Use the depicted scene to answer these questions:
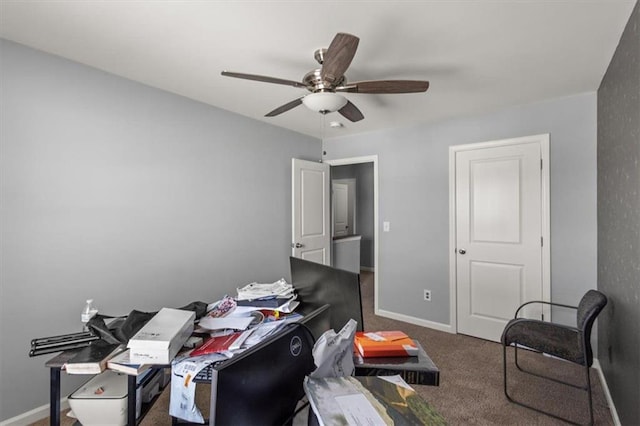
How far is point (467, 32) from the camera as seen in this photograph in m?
1.73

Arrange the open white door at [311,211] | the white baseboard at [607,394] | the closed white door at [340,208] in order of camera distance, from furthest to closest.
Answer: the closed white door at [340,208], the open white door at [311,211], the white baseboard at [607,394]

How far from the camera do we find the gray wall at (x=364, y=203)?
271 inches

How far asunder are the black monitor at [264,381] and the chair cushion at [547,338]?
6.29ft

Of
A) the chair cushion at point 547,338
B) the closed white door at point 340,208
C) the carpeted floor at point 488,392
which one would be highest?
the closed white door at point 340,208

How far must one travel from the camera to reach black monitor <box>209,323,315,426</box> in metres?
0.64

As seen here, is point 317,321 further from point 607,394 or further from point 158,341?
point 607,394

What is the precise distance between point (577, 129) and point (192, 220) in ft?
11.7

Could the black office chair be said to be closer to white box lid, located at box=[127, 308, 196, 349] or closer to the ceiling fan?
the ceiling fan

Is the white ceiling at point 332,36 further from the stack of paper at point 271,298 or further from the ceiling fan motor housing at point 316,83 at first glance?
the stack of paper at point 271,298

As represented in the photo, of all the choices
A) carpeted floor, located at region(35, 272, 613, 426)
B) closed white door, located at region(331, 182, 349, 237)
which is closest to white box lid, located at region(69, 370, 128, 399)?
carpeted floor, located at region(35, 272, 613, 426)

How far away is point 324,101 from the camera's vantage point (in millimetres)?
1846

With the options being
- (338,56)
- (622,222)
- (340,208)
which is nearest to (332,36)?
(338,56)

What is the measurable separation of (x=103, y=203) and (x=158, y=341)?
4.95 feet

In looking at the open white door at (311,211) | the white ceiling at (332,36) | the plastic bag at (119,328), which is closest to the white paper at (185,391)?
the plastic bag at (119,328)
